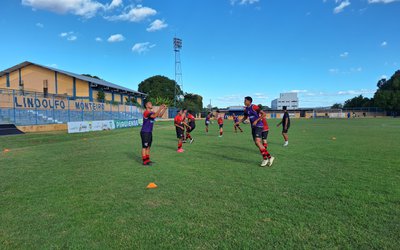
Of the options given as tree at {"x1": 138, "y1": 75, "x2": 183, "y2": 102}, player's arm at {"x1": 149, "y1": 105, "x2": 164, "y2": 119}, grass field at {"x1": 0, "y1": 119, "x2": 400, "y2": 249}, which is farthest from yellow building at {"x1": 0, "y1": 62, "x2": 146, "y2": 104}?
tree at {"x1": 138, "y1": 75, "x2": 183, "y2": 102}

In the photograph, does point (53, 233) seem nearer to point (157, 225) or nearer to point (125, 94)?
point (157, 225)

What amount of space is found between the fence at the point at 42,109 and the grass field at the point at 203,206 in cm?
1873

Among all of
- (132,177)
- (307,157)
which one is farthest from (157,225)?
(307,157)

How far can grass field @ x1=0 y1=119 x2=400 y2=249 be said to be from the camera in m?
3.56

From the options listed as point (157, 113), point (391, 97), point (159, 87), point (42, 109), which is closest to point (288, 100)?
point (391, 97)

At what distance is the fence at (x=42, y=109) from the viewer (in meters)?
23.6

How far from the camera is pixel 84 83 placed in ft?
147

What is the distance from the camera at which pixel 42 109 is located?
26781 mm

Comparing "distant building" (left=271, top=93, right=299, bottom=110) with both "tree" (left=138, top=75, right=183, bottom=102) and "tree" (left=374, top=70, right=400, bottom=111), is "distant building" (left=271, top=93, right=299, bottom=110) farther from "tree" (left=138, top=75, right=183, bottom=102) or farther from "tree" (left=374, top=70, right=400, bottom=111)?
"tree" (left=138, top=75, right=183, bottom=102)

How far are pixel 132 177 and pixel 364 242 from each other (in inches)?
209

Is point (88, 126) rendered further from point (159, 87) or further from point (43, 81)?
point (159, 87)

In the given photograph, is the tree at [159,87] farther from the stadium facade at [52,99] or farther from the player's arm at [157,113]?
the player's arm at [157,113]

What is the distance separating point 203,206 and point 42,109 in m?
27.3

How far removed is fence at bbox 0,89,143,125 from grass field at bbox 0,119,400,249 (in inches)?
738
